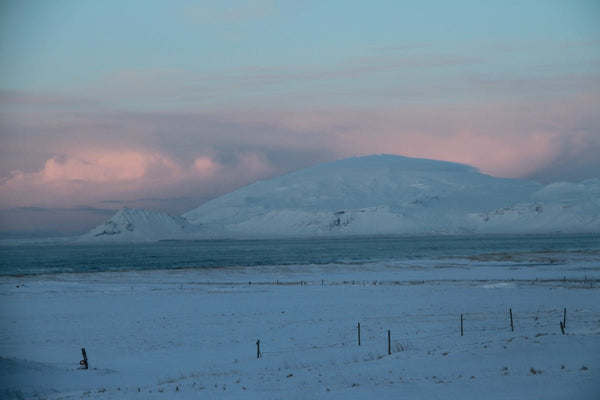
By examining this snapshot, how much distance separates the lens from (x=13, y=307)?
45719 mm

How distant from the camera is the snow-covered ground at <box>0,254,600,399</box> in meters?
20.7

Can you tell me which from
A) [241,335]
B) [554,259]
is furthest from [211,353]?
[554,259]

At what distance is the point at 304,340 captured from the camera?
31.3m

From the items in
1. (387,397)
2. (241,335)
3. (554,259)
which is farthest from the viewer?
(554,259)

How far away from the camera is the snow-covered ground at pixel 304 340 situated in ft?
67.9

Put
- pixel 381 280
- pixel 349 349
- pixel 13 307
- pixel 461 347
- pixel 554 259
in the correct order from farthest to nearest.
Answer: pixel 554 259, pixel 381 280, pixel 13 307, pixel 349 349, pixel 461 347

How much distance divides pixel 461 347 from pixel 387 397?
6.89 metres

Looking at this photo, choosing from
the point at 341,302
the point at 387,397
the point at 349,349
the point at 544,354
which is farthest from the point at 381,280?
the point at 387,397

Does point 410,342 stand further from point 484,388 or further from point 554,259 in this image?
point 554,259

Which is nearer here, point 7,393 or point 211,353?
point 7,393

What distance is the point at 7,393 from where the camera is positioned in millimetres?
22875

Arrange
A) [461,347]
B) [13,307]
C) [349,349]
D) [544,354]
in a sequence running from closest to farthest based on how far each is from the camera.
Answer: [544,354]
[461,347]
[349,349]
[13,307]

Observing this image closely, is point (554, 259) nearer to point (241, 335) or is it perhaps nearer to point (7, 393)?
point (241, 335)

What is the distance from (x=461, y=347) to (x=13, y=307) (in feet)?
106
